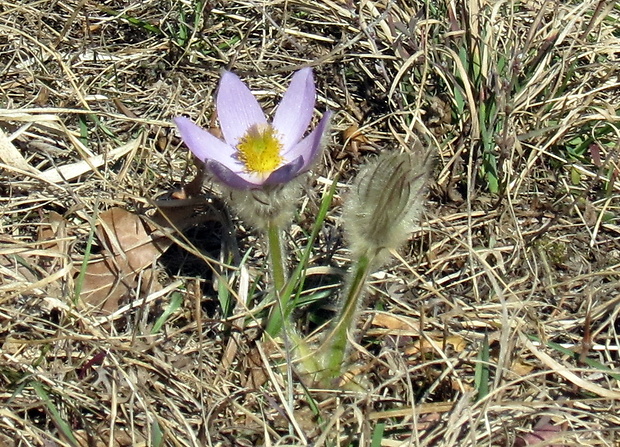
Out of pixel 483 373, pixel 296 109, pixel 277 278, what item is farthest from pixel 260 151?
pixel 483 373

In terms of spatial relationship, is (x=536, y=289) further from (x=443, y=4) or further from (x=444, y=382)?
(x=443, y=4)

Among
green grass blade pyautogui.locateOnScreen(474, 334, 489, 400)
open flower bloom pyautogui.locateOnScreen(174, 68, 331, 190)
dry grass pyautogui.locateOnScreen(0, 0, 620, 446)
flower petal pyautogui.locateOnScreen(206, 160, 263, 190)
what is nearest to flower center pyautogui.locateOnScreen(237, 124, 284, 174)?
open flower bloom pyautogui.locateOnScreen(174, 68, 331, 190)

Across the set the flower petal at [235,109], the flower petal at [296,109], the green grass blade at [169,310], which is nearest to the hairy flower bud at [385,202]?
the flower petal at [296,109]

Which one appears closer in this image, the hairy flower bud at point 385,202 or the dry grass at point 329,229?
the hairy flower bud at point 385,202

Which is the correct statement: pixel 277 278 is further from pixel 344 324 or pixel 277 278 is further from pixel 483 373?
pixel 483 373

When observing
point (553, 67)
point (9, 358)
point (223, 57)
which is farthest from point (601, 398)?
point (223, 57)

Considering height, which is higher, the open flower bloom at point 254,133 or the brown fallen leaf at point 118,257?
the open flower bloom at point 254,133

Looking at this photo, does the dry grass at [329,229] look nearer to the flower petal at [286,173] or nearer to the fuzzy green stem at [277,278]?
the fuzzy green stem at [277,278]
